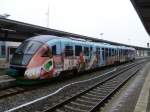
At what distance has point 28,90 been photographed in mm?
16812

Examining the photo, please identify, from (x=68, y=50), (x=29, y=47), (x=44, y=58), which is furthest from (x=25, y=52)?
(x=68, y=50)

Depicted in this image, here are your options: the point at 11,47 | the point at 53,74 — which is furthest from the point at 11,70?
the point at 11,47

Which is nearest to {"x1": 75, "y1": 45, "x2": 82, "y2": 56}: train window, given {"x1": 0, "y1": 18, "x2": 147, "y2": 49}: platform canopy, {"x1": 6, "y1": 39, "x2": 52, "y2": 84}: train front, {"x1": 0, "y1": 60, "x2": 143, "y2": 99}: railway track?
{"x1": 6, "y1": 39, "x2": 52, "y2": 84}: train front

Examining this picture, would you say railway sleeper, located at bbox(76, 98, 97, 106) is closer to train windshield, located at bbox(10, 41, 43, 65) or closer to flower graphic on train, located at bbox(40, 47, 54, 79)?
flower graphic on train, located at bbox(40, 47, 54, 79)

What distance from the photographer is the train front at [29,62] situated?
1712cm

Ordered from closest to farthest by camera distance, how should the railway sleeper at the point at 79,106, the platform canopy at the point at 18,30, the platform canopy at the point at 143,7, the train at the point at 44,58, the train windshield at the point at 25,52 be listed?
the railway sleeper at the point at 79,106 → the train at the point at 44,58 → the train windshield at the point at 25,52 → the platform canopy at the point at 143,7 → the platform canopy at the point at 18,30

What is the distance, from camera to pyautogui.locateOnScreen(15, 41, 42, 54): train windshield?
17966mm

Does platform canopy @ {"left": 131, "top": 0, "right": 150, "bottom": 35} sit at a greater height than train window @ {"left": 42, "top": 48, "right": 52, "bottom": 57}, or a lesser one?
greater

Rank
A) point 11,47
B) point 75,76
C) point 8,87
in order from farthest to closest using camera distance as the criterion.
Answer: point 11,47 → point 75,76 → point 8,87

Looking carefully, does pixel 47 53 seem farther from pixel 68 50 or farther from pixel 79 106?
pixel 79 106

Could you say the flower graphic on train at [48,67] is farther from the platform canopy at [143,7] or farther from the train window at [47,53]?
the platform canopy at [143,7]

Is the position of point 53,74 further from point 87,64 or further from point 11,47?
point 11,47

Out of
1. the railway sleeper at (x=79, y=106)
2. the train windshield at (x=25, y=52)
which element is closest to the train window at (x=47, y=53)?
the train windshield at (x=25, y=52)

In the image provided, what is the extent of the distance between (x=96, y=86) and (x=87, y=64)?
24.3 ft
